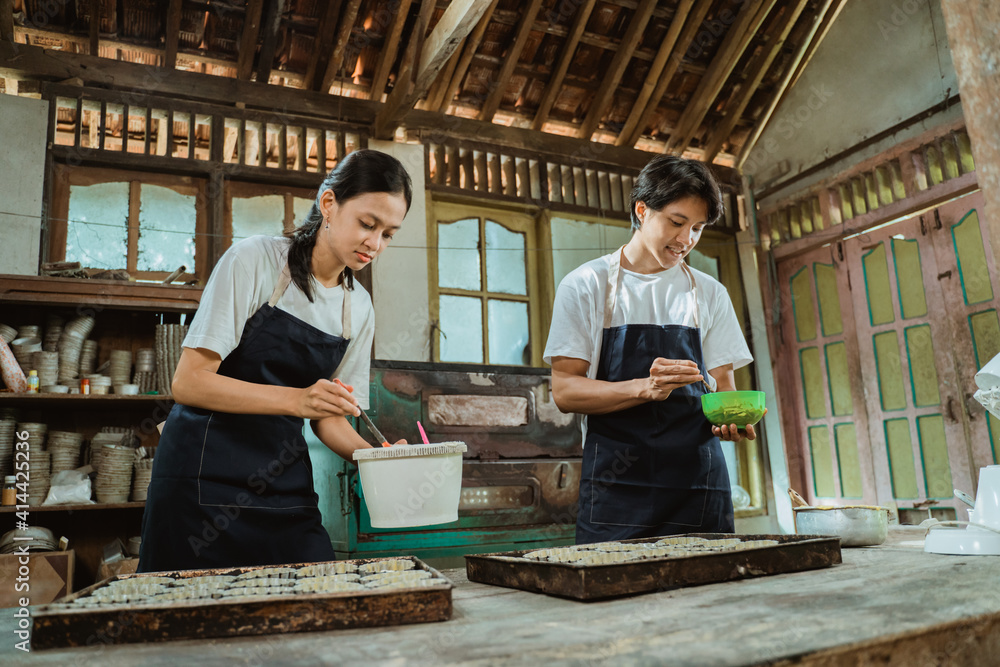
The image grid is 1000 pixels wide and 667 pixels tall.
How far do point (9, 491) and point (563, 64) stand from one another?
4468 millimetres

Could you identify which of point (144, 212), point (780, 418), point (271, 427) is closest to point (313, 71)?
point (144, 212)

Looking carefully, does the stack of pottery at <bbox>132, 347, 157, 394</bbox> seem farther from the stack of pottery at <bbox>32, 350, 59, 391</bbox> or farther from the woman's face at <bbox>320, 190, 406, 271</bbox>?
the woman's face at <bbox>320, 190, 406, 271</bbox>

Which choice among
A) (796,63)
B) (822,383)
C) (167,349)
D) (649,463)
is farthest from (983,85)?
(796,63)

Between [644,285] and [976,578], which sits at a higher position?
[644,285]

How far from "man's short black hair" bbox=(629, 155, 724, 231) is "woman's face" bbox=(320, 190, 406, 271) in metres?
0.72

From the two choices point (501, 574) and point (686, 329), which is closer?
point (501, 574)

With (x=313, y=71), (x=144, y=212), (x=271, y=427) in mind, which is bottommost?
(x=271, y=427)

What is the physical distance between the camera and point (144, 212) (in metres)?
4.57

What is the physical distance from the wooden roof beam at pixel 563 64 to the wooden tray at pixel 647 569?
189 inches

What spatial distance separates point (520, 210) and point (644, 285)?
3.64m

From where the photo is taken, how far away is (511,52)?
5.38m

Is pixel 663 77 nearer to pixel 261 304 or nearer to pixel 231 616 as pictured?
pixel 261 304

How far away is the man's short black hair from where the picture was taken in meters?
2.03

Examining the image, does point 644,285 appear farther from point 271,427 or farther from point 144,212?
point 144,212
